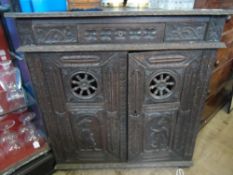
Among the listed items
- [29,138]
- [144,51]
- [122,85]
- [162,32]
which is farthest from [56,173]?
[162,32]

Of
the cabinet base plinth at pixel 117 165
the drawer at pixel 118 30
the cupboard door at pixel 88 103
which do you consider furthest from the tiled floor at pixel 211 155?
the drawer at pixel 118 30

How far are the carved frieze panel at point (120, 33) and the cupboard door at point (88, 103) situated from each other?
0.07 meters

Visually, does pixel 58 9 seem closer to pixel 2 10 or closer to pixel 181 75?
pixel 2 10

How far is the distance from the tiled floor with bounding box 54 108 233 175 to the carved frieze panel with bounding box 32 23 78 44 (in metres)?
0.93

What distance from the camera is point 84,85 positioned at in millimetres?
1002

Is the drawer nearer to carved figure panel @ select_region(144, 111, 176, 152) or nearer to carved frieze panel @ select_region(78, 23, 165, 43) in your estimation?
carved frieze panel @ select_region(78, 23, 165, 43)

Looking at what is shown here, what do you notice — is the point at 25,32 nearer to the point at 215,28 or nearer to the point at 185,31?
the point at 185,31

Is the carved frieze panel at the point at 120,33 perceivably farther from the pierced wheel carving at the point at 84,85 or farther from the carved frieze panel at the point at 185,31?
the pierced wheel carving at the point at 84,85

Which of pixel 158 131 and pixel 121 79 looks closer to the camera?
pixel 121 79

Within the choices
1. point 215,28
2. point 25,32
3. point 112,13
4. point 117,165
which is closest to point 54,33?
point 25,32

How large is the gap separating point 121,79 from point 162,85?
23cm

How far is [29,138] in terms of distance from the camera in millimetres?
1297

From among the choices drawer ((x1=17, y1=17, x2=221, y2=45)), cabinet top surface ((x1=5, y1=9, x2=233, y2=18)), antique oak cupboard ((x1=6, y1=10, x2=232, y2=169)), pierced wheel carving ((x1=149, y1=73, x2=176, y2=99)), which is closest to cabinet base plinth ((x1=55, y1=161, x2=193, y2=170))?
antique oak cupboard ((x1=6, y1=10, x2=232, y2=169))

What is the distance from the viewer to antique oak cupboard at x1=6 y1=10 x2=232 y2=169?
85 cm
